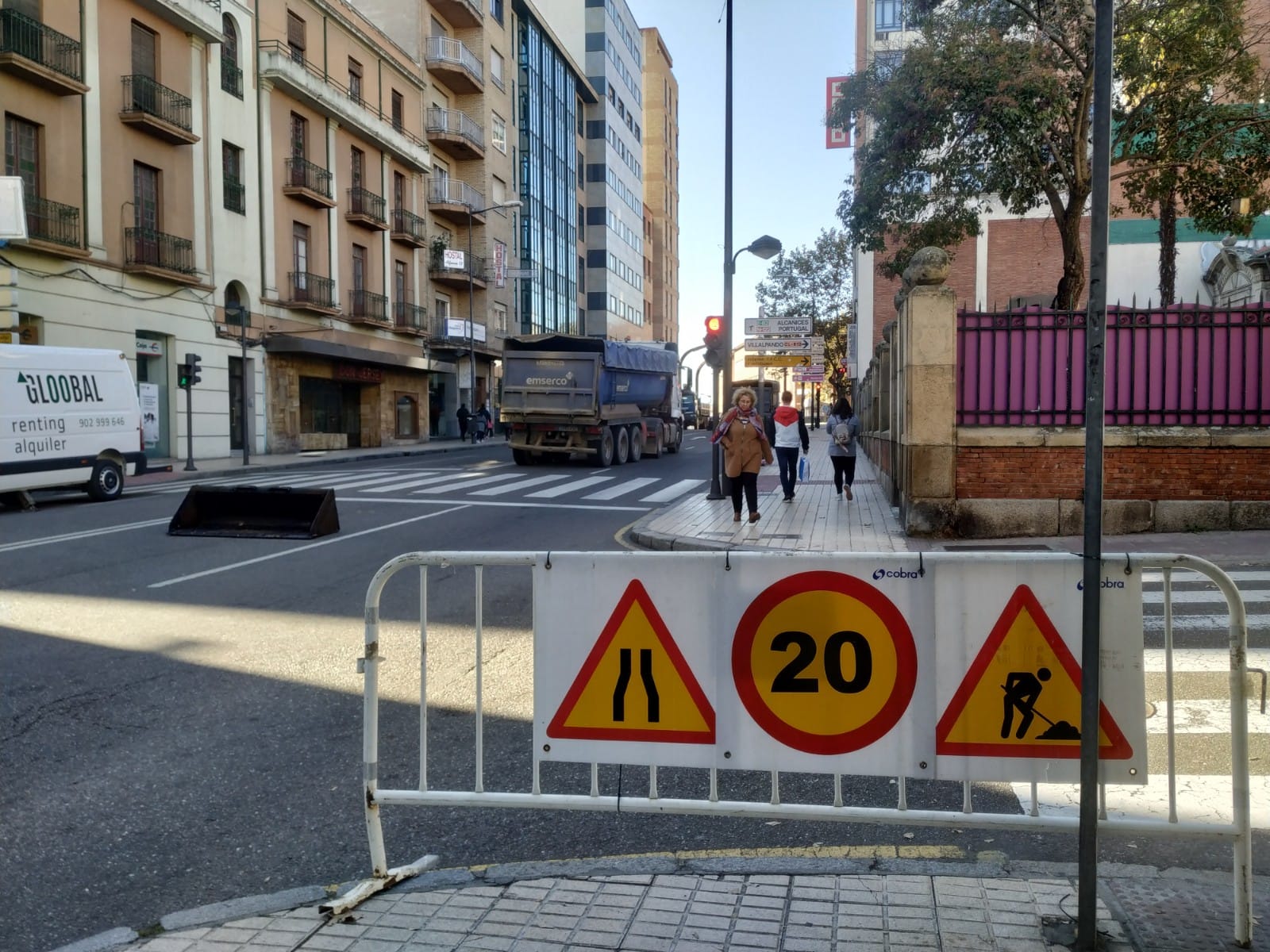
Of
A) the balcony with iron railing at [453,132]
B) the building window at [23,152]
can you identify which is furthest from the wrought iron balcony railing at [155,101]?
the balcony with iron railing at [453,132]

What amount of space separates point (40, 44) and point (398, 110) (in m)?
21.3

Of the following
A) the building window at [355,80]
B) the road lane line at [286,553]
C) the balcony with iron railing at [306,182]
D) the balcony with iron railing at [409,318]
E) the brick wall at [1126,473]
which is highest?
the building window at [355,80]

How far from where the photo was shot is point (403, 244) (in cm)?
4428

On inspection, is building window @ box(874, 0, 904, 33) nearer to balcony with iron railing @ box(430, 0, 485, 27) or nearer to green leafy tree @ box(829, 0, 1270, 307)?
balcony with iron railing @ box(430, 0, 485, 27)

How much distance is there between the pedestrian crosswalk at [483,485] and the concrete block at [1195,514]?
319 inches

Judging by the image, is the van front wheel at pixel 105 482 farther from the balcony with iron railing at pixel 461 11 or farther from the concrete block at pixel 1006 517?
the balcony with iron railing at pixel 461 11

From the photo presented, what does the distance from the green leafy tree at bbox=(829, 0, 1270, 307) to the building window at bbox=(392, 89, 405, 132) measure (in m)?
28.4

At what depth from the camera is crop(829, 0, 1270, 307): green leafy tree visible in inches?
652

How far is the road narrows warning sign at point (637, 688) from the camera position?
146 inches

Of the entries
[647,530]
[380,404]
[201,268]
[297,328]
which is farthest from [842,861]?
[380,404]

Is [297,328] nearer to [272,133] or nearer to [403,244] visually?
[272,133]

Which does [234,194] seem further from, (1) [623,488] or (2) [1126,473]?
(2) [1126,473]

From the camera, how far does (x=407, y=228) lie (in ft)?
144

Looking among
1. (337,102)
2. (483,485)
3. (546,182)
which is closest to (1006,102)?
(483,485)
